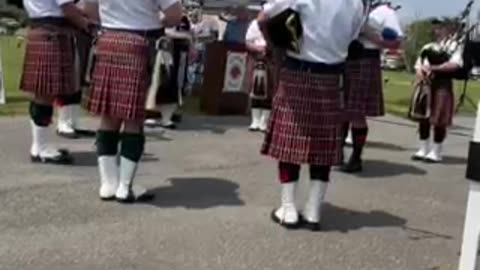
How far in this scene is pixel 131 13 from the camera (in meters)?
5.91

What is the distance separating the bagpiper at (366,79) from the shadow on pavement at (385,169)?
128mm

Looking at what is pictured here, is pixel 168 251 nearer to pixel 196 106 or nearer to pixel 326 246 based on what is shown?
pixel 326 246

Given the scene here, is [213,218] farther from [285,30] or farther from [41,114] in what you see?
[41,114]

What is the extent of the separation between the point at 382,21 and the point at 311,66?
226 centimetres

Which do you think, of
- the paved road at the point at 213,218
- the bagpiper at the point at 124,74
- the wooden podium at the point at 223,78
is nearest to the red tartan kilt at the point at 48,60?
the paved road at the point at 213,218

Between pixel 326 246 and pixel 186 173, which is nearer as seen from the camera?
pixel 326 246

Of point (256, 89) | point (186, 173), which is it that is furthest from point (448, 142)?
point (186, 173)

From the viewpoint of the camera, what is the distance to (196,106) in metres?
12.9

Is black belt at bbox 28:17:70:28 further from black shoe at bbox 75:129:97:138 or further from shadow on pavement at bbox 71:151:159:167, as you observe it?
black shoe at bbox 75:129:97:138

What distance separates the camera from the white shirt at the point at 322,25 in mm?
5594

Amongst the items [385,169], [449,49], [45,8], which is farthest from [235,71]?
[45,8]

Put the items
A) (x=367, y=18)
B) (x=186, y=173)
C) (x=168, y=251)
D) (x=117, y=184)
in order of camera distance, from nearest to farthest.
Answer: (x=168, y=251)
(x=117, y=184)
(x=367, y=18)
(x=186, y=173)

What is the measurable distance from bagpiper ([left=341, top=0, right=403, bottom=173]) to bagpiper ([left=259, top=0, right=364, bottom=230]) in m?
1.82

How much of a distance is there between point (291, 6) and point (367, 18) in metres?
1.50
